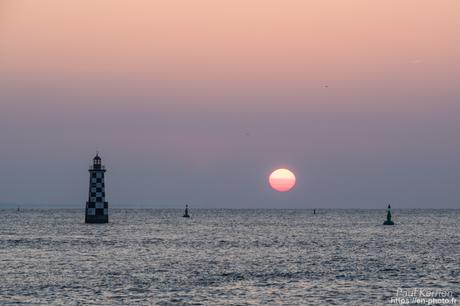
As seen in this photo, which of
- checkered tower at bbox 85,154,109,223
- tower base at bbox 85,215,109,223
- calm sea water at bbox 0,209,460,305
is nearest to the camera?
calm sea water at bbox 0,209,460,305

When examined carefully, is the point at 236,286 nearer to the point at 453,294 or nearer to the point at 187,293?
the point at 187,293

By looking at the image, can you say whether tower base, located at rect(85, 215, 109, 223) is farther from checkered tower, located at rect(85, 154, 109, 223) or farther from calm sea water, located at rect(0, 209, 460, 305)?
calm sea water, located at rect(0, 209, 460, 305)

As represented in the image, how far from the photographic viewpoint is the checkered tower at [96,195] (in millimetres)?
110625

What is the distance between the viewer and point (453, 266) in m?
55.2

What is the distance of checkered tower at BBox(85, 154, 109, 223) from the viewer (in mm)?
110625

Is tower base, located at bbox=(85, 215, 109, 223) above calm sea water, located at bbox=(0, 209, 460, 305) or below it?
above

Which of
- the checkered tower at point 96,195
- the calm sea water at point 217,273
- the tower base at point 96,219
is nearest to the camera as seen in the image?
the calm sea water at point 217,273

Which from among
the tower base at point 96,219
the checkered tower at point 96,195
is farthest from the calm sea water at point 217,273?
the tower base at point 96,219

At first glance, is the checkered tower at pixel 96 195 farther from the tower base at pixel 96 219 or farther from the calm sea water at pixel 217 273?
the calm sea water at pixel 217 273

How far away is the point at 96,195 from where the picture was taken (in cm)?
11269

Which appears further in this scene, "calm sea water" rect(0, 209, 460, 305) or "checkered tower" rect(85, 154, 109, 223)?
"checkered tower" rect(85, 154, 109, 223)

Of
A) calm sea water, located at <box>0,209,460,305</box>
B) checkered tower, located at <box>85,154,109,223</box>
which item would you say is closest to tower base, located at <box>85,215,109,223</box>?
checkered tower, located at <box>85,154,109,223</box>

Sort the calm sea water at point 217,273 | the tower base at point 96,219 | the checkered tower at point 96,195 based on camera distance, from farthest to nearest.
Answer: the tower base at point 96,219 → the checkered tower at point 96,195 → the calm sea water at point 217,273

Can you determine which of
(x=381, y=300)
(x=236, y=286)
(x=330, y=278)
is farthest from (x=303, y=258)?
(x=381, y=300)
